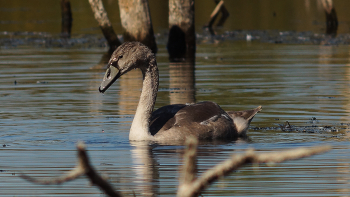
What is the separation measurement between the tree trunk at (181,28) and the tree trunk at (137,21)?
1.25 meters

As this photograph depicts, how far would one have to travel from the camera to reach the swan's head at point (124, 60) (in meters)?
8.88

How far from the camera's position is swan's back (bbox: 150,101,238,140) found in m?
9.11

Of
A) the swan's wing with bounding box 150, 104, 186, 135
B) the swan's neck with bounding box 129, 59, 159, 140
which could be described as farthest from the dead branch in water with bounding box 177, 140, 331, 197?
the swan's wing with bounding box 150, 104, 186, 135

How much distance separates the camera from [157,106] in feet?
40.8

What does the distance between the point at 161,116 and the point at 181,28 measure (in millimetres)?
15273

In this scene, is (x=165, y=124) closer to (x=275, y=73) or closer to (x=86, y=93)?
(x=86, y=93)

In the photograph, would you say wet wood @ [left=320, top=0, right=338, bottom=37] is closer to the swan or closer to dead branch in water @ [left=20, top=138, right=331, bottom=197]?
the swan

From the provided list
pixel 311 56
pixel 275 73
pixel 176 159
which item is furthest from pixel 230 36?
pixel 176 159

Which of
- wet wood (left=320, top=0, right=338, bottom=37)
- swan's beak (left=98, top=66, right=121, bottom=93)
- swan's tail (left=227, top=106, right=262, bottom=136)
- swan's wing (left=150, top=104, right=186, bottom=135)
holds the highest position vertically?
swan's beak (left=98, top=66, right=121, bottom=93)

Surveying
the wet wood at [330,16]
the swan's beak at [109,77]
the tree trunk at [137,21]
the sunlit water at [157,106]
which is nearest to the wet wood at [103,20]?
the tree trunk at [137,21]

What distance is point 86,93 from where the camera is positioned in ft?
46.8

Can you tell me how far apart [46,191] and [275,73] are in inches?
465

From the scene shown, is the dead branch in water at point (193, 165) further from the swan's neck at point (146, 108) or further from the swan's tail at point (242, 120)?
the swan's tail at point (242, 120)

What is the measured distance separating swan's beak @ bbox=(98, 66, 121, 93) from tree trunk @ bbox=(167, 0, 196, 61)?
1473cm
